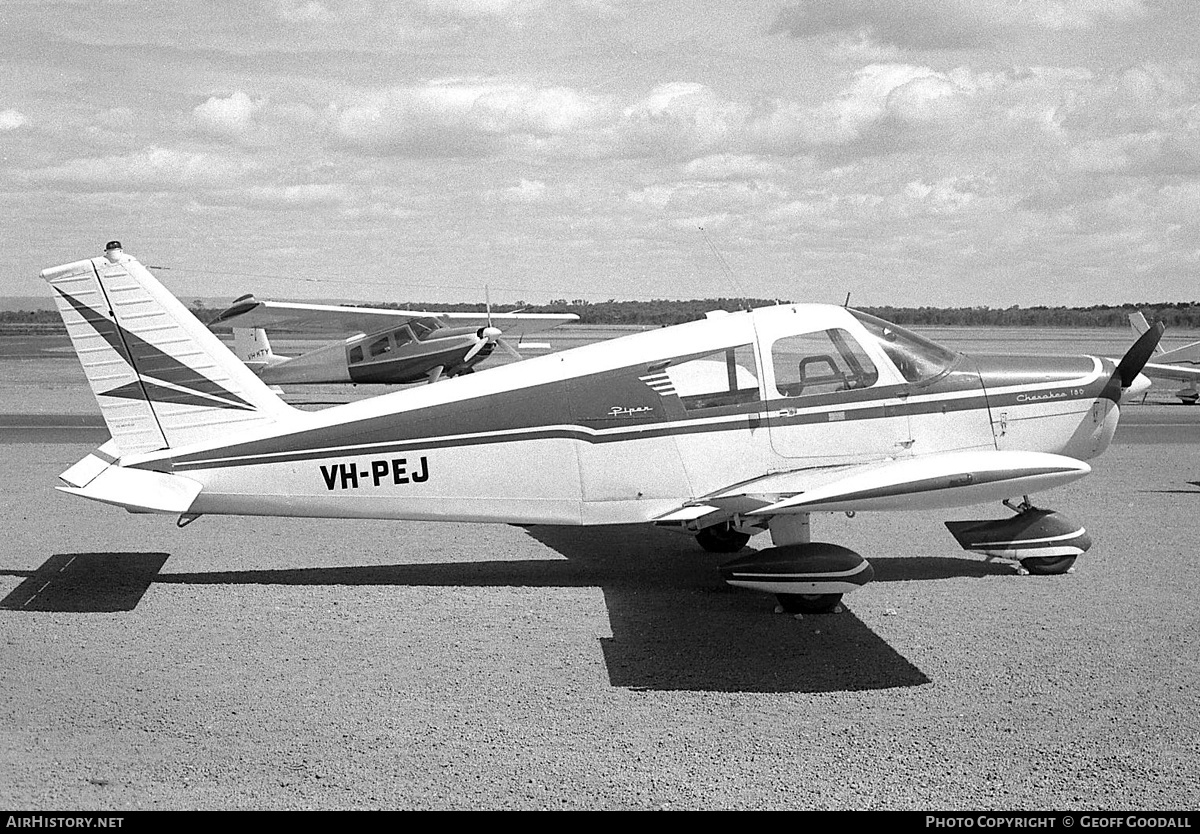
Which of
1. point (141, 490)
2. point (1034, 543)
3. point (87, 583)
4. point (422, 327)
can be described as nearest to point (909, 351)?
point (1034, 543)

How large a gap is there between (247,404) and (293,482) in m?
0.71

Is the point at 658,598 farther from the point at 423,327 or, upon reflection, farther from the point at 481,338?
the point at 423,327

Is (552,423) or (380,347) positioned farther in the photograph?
(380,347)

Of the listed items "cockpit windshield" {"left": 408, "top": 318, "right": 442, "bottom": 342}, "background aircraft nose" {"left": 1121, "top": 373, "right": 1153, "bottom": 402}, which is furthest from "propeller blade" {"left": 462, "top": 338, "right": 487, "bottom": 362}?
"background aircraft nose" {"left": 1121, "top": 373, "right": 1153, "bottom": 402}

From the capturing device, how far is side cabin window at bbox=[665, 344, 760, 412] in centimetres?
787

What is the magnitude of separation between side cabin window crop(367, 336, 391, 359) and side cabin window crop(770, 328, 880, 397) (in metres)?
19.2

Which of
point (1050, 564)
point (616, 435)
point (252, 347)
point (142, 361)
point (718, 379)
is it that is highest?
point (142, 361)

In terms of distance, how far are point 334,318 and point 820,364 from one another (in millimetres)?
21428

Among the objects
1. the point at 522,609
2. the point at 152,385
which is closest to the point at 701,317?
the point at 522,609

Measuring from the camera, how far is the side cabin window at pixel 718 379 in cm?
787

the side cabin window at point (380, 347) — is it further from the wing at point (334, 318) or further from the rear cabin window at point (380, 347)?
the wing at point (334, 318)

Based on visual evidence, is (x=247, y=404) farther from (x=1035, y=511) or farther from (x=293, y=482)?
(x=1035, y=511)

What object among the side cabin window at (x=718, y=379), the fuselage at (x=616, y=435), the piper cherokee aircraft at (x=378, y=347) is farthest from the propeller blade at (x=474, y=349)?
the side cabin window at (x=718, y=379)

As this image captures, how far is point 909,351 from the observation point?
26.5 feet
